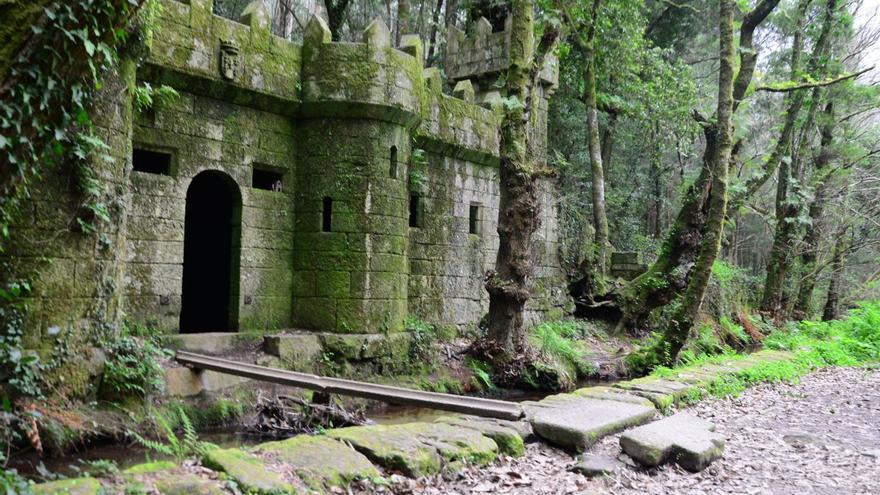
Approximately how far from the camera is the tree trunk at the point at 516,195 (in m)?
10.8

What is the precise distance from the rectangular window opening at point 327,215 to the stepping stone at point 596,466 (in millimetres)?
6340

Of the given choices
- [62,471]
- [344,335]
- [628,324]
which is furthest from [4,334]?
[628,324]

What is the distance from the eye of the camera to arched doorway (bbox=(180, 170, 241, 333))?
35.9ft

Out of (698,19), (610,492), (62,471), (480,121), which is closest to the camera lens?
(610,492)

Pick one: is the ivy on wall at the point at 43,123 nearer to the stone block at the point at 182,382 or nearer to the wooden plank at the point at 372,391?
the stone block at the point at 182,382

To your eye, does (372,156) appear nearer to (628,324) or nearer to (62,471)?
(62,471)

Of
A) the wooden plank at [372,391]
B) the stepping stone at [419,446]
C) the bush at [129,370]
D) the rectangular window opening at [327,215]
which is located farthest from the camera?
the rectangular window opening at [327,215]

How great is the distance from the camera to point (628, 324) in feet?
51.5

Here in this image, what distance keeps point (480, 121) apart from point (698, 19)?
612 inches

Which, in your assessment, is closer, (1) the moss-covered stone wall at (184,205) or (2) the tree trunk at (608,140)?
(1) the moss-covered stone wall at (184,205)

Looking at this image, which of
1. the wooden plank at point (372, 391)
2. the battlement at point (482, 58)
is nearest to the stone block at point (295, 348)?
the wooden plank at point (372, 391)

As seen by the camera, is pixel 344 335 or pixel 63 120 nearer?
pixel 63 120

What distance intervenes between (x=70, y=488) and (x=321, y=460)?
53.0 inches

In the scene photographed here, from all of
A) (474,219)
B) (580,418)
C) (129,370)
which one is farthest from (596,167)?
(129,370)
